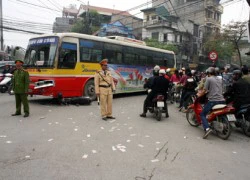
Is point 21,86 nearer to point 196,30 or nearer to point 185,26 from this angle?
point 185,26

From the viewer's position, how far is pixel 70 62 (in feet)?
36.2

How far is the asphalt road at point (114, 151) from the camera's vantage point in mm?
4074

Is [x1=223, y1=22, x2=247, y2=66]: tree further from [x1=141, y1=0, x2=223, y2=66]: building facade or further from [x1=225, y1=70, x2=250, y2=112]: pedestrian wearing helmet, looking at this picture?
[x1=225, y1=70, x2=250, y2=112]: pedestrian wearing helmet

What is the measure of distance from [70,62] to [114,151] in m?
6.70

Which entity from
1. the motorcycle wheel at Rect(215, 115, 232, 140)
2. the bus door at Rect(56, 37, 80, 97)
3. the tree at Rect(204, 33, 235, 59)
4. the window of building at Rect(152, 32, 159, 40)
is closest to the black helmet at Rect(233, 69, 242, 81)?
the motorcycle wheel at Rect(215, 115, 232, 140)

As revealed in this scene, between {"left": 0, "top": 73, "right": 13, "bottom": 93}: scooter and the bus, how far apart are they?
3.82 metres

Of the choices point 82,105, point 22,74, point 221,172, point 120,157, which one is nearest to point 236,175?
point 221,172

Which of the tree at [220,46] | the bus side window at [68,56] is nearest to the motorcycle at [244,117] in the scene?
the bus side window at [68,56]

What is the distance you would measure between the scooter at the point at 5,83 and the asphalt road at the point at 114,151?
23.0ft

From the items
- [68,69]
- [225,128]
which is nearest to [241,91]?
[225,128]

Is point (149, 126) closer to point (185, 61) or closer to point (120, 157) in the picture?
point (120, 157)

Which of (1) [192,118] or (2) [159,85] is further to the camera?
(2) [159,85]

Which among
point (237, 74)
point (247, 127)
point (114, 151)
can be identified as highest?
point (237, 74)

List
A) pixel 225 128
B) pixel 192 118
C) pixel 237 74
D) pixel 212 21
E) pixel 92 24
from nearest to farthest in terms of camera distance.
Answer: pixel 225 128, pixel 237 74, pixel 192 118, pixel 92 24, pixel 212 21
